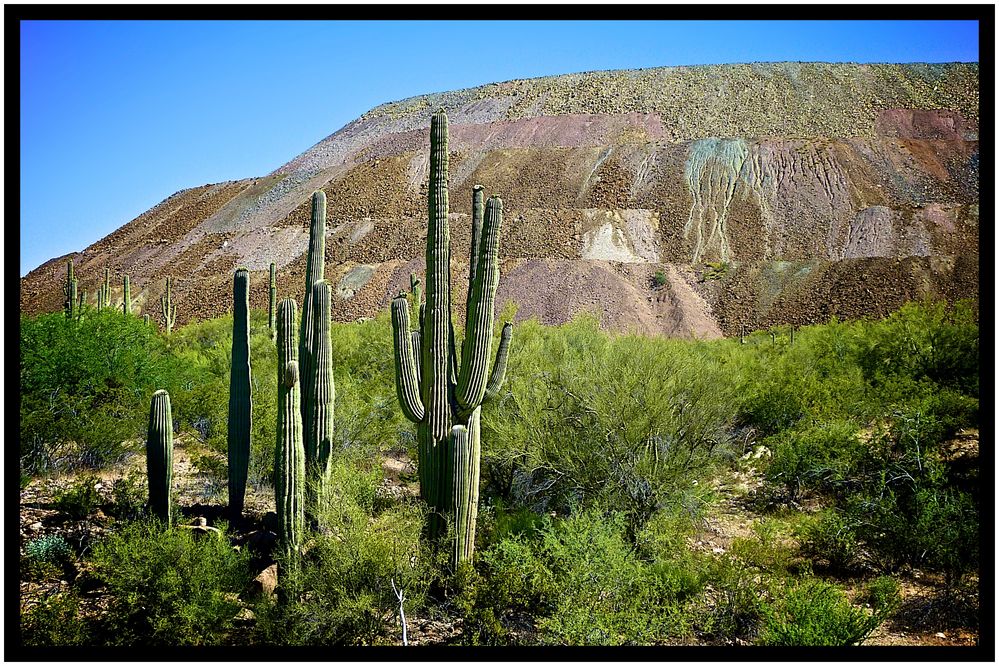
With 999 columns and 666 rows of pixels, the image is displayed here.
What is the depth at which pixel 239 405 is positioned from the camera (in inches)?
400

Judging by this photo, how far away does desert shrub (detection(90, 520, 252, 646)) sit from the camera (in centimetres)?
701

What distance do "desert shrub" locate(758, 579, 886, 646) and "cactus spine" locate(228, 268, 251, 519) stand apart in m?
6.40

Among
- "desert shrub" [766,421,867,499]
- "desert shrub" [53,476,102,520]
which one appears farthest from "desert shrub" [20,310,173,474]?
"desert shrub" [766,421,867,499]

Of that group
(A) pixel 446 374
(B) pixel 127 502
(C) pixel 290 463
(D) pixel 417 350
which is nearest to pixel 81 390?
(B) pixel 127 502

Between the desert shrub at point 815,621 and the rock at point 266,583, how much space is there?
15.9 ft

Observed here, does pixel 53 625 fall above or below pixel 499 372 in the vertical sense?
below

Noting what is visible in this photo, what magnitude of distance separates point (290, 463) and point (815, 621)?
5.37m

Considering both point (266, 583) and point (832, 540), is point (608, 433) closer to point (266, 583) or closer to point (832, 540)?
point (832, 540)

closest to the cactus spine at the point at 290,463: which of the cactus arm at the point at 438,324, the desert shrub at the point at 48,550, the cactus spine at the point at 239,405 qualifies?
the cactus arm at the point at 438,324

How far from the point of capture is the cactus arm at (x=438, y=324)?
814 cm

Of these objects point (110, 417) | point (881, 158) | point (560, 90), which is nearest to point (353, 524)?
point (110, 417)

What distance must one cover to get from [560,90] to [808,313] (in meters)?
37.6

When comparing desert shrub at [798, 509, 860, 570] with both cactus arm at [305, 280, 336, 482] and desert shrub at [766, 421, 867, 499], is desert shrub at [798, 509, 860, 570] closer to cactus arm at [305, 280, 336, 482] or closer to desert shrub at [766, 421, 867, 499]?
desert shrub at [766, 421, 867, 499]

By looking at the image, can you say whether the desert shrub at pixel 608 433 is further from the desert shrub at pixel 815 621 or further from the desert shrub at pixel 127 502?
the desert shrub at pixel 127 502
